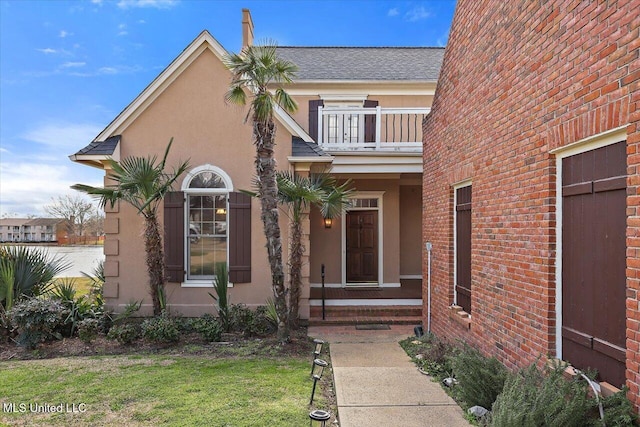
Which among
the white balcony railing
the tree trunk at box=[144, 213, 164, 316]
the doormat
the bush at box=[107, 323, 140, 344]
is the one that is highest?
the white balcony railing

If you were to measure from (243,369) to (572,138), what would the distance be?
4918 mm

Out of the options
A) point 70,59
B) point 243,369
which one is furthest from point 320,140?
point 70,59

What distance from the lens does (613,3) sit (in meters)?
2.79

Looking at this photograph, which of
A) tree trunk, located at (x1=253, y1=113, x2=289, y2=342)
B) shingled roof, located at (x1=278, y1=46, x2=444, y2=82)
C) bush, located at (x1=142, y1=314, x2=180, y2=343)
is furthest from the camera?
shingled roof, located at (x1=278, y1=46, x2=444, y2=82)

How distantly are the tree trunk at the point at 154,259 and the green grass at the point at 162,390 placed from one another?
1577mm

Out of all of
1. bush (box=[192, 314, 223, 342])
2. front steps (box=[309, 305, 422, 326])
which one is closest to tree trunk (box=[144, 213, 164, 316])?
bush (box=[192, 314, 223, 342])

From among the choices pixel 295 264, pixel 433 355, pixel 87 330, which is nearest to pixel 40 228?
pixel 87 330

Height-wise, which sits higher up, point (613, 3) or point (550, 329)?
point (613, 3)

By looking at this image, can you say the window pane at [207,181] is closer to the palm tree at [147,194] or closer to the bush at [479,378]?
the palm tree at [147,194]

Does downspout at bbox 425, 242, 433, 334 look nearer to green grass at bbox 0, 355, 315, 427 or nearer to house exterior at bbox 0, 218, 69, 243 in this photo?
green grass at bbox 0, 355, 315, 427

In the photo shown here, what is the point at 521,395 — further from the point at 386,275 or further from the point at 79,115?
the point at 79,115

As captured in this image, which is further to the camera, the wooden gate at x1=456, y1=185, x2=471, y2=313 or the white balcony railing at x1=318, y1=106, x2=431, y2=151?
the white balcony railing at x1=318, y1=106, x2=431, y2=151

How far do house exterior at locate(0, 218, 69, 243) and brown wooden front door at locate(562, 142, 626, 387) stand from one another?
36.3m

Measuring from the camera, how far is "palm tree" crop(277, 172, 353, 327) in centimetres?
742
